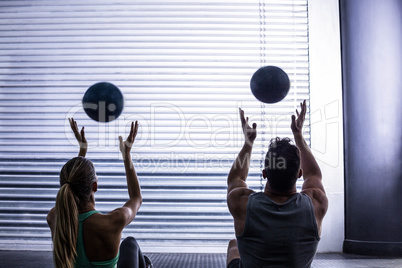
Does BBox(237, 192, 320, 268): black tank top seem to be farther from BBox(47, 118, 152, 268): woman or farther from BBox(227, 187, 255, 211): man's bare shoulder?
BBox(47, 118, 152, 268): woman

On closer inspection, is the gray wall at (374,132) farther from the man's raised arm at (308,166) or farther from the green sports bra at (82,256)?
the green sports bra at (82,256)

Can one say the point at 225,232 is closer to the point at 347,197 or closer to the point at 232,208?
the point at 347,197

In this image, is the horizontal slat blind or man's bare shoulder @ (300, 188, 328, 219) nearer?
man's bare shoulder @ (300, 188, 328, 219)

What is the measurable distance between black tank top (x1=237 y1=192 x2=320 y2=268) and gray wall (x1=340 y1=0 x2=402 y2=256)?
2078 mm

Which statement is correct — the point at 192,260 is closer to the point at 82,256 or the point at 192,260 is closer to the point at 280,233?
the point at 82,256

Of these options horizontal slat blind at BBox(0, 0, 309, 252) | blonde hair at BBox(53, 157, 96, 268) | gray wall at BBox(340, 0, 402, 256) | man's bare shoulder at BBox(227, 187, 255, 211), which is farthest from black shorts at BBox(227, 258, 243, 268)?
gray wall at BBox(340, 0, 402, 256)

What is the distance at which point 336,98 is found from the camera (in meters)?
3.67

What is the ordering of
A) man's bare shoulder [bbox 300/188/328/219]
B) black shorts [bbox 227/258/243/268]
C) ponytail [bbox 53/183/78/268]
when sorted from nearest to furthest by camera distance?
ponytail [bbox 53/183/78/268] → man's bare shoulder [bbox 300/188/328/219] → black shorts [bbox 227/258/243/268]

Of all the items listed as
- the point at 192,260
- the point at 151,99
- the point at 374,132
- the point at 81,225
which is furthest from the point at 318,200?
the point at 151,99

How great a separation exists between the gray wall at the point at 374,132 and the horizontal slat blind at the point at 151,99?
0.54 metres

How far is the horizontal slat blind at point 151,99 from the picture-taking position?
369cm

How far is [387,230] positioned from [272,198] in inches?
88.0

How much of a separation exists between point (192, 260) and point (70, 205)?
1.94 meters

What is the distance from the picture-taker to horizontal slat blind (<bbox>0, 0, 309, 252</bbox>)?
3686 millimetres
